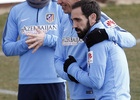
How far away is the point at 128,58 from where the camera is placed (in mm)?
10039

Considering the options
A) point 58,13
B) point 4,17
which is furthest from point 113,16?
point 58,13

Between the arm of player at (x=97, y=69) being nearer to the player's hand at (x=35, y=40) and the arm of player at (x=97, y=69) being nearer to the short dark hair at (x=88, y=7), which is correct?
the short dark hair at (x=88, y=7)

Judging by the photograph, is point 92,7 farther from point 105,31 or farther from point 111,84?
point 111,84

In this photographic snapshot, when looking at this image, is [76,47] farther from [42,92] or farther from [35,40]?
[42,92]

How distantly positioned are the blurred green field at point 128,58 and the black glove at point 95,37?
393 cm

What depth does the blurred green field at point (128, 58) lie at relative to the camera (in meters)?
8.34

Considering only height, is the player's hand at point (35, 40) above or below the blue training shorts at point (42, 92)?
above

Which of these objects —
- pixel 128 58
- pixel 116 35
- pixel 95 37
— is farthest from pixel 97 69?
pixel 128 58

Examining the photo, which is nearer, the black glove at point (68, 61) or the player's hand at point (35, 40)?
the black glove at point (68, 61)

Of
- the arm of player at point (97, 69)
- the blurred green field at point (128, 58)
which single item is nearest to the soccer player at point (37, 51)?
the arm of player at point (97, 69)

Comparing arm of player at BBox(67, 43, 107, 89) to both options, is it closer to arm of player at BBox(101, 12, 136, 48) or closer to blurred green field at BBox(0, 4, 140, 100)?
arm of player at BBox(101, 12, 136, 48)

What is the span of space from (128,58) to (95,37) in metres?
6.68

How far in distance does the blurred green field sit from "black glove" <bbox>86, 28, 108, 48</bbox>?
12.9ft

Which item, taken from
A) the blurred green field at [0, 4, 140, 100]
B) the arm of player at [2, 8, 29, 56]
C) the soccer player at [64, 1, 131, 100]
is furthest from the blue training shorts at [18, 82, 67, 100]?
the blurred green field at [0, 4, 140, 100]
